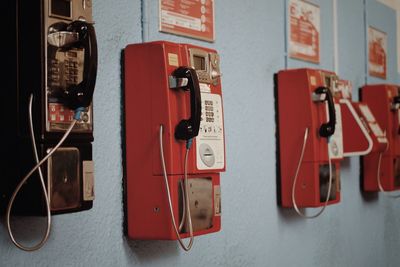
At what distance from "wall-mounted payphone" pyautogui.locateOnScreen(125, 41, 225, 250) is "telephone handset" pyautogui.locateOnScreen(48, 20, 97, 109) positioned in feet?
1.09

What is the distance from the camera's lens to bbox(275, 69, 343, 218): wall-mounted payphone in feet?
7.59

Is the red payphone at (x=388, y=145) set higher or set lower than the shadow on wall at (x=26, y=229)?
higher

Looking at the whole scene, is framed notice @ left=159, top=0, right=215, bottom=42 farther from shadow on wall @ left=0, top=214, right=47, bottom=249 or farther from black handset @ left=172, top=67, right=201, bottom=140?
shadow on wall @ left=0, top=214, right=47, bottom=249

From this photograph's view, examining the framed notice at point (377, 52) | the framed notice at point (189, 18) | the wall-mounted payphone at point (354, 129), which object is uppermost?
the framed notice at point (377, 52)

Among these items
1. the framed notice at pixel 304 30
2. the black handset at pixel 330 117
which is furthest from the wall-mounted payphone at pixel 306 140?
the framed notice at pixel 304 30

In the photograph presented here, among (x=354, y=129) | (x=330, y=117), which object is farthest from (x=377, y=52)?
(x=330, y=117)

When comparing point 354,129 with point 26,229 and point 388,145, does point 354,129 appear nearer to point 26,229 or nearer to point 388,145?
point 388,145

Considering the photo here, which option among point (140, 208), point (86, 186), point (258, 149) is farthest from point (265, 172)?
point (86, 186)

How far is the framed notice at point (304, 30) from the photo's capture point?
8.48ft

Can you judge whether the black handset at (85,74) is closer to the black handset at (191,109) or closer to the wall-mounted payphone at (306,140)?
the black handset at (191,109)

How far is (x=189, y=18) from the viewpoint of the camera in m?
1.95

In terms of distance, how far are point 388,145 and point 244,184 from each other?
1.16 meters

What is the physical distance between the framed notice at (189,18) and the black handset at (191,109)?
28 cm

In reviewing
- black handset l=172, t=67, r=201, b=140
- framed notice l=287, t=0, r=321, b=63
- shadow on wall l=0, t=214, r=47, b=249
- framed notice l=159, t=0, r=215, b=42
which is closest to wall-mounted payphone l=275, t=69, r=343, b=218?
framed notice l=287, t=0, r=321, b=63
